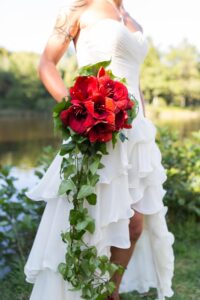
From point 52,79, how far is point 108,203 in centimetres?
64

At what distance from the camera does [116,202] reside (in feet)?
6.04

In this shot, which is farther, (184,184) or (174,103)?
(174,103)

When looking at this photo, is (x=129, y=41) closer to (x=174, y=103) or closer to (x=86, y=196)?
(x=86, y=196)

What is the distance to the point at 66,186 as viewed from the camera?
5.62 ft

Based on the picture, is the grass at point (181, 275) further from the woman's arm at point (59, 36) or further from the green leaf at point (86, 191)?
the woman's arm at point (59, 36)

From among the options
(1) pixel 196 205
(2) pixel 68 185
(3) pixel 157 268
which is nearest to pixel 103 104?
A: (2) pixel 68 185

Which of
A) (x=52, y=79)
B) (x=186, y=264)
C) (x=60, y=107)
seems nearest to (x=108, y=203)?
(x=60, y=107)

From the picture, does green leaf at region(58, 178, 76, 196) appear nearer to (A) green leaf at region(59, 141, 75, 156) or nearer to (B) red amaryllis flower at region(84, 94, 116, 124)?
(A) green leaf at region(59, 141, 75, 156)

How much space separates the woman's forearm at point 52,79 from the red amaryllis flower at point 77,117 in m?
0.21

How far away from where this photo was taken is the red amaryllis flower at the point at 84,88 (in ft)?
5.26

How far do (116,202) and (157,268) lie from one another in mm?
774

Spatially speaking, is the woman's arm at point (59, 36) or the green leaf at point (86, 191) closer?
the green leaf at point (86, 191)

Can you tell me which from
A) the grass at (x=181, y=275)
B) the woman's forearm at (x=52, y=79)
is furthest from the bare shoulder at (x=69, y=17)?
the grass at (x=181, y=275)

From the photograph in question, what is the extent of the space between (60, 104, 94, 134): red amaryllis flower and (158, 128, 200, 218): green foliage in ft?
7.11
